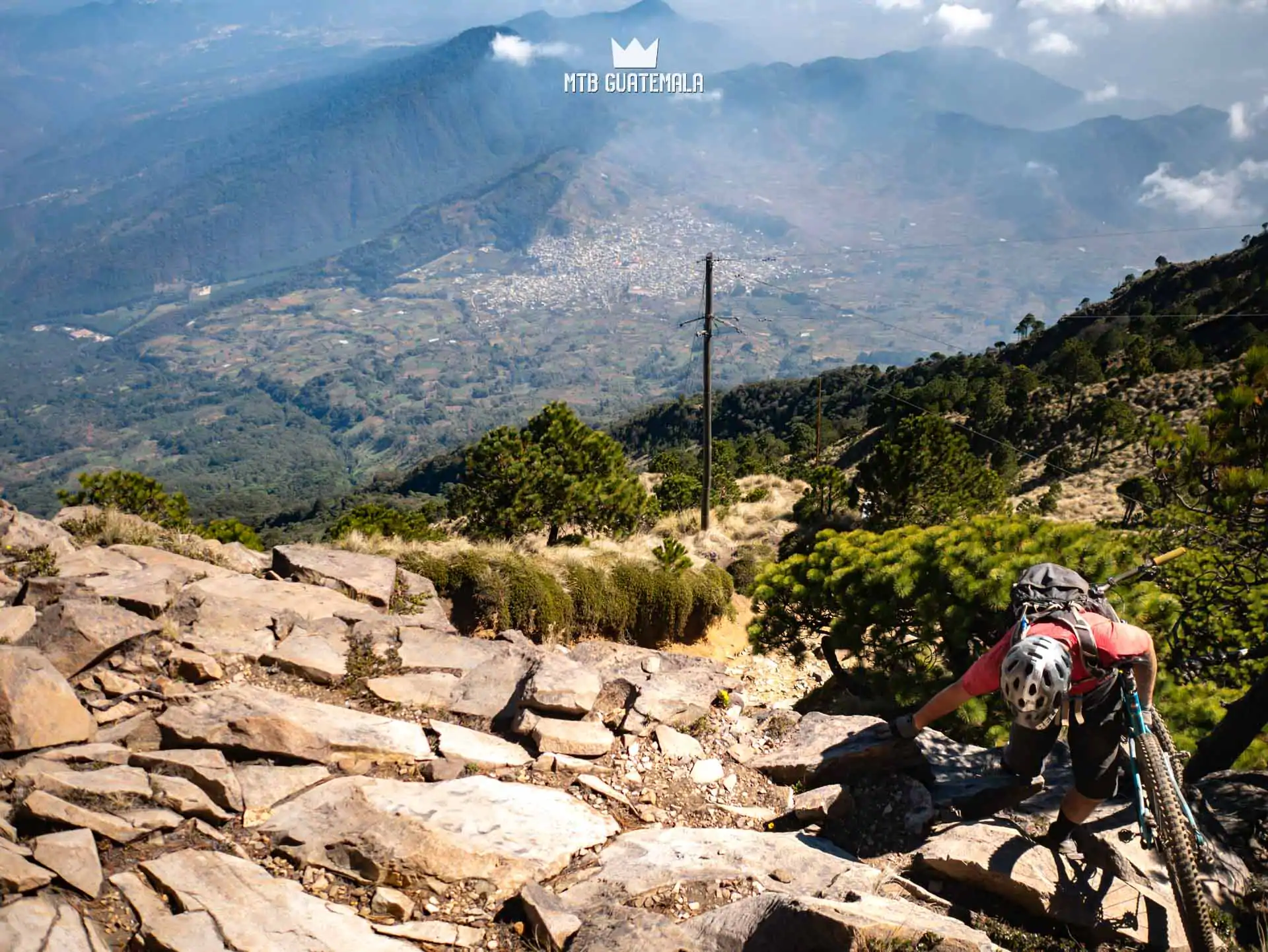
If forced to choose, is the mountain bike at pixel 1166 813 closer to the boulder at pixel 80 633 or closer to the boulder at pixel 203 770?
the boulder at pixel 203 770

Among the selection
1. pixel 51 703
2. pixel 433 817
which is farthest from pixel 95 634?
pixel 433 817

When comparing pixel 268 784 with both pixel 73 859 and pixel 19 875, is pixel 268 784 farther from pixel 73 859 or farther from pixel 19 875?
pixel 19 875

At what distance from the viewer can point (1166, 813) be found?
3.67 m

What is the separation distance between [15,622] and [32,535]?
340 cm

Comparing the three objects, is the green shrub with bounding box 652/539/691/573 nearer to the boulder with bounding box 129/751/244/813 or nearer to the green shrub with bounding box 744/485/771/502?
the boulder with bounding box 129/751/244/813

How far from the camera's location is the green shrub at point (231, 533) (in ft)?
63.1

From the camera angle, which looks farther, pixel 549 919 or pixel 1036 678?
pixel 549 919

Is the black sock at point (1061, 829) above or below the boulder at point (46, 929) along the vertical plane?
below

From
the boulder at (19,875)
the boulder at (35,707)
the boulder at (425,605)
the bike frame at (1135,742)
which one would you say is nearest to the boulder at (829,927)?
the bike frame at (1135,742)

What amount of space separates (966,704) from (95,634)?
840 cm

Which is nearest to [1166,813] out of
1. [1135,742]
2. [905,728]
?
[1135,742]

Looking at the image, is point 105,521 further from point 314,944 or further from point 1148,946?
point 1148,946

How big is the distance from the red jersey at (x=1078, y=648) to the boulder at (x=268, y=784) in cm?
478

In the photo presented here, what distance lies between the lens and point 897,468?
22.2 m
